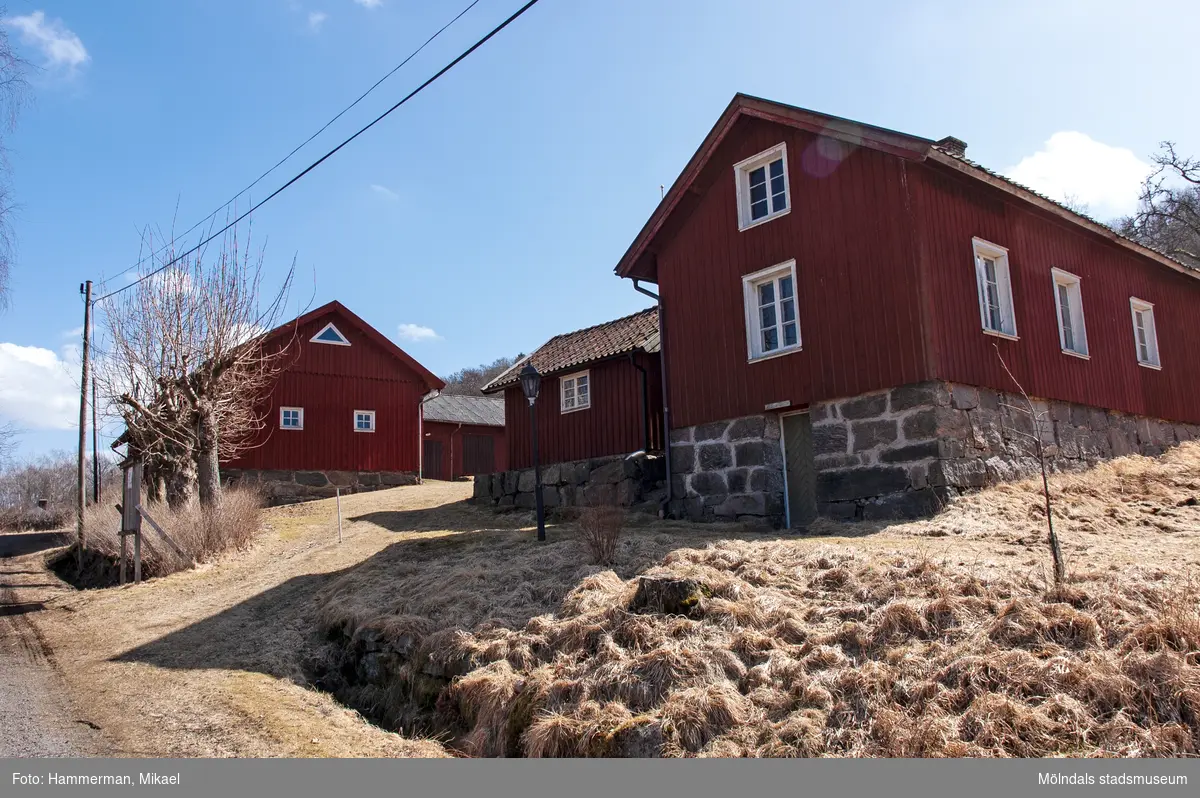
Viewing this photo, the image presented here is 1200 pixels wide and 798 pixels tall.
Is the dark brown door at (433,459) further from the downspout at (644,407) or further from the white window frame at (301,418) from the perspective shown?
the downspout at (644,407)

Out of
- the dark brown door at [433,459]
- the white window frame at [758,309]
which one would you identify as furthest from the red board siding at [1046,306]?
the dark brown door at [433,459]

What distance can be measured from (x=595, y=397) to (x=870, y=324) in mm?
7734

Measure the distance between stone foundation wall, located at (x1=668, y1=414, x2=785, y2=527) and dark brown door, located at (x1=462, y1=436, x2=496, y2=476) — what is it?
1984cm

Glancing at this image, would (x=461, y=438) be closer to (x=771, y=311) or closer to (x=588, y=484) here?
(x=588, y=484)

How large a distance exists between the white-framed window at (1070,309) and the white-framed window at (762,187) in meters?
5.19

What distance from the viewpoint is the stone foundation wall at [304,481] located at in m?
24.3

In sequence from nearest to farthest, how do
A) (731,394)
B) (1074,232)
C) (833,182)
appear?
(833,182), (731,394), (1074,232)

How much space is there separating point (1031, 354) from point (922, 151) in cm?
425

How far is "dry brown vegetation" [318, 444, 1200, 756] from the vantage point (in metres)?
4.88

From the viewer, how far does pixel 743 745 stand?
5.30m

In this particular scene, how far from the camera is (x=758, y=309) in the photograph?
48.8 ft

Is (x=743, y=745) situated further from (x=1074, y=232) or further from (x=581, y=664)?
(x=1074, y=232)

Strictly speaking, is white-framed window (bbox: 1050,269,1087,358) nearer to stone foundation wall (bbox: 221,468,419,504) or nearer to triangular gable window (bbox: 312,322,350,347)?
stone foundation wall (bbox: 221,468,419,504)

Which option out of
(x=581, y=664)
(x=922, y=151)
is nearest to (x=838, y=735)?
(x=581, y=664)
